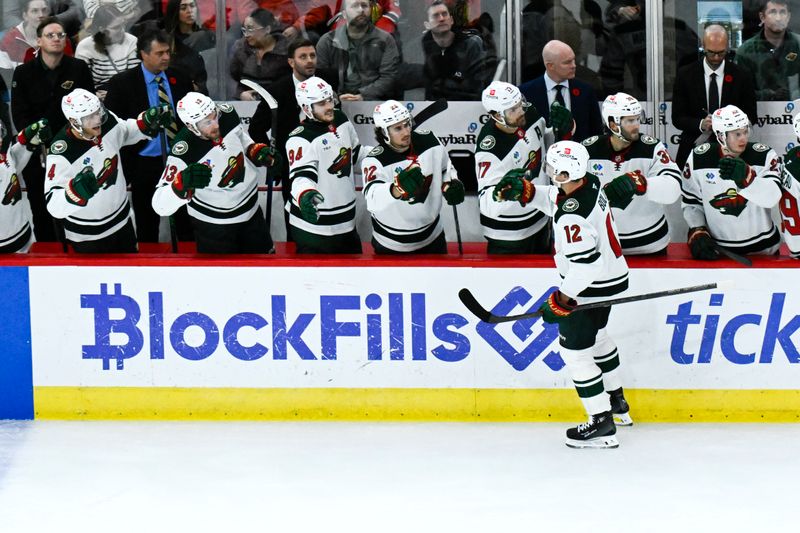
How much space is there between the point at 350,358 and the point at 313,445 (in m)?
0.46

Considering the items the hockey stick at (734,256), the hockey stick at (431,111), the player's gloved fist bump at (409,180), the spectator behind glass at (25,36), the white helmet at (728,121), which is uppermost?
the spectator behind glass at (25,36)

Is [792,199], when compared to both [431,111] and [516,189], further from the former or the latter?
[431,111]

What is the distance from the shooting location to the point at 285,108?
23.5 feet

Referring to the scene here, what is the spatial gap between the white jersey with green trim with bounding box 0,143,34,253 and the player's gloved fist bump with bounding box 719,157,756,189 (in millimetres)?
3122

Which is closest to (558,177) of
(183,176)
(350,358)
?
(350,358)

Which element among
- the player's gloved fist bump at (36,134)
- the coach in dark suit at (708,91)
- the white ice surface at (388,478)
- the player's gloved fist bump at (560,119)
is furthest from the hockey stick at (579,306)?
the player's gloved fist bump at (36,134)

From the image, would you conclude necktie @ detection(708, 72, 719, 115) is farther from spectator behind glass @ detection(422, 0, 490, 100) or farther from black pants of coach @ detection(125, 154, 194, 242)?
black pants of coach @ detection(125, 154, 194, 242)

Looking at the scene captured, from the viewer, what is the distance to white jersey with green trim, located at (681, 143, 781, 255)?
6113 millimetres

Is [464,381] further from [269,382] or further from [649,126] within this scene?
[649,126]

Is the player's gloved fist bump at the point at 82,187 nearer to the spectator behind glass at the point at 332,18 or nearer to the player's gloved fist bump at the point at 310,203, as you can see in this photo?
the player's gloved fist bump at the point at 310,203

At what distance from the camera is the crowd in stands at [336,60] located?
7.12 meters

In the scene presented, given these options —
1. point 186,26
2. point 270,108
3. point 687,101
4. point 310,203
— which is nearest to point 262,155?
point 310,203

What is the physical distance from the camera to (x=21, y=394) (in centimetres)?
623

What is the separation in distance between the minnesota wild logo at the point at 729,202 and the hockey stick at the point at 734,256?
6.7 inches
